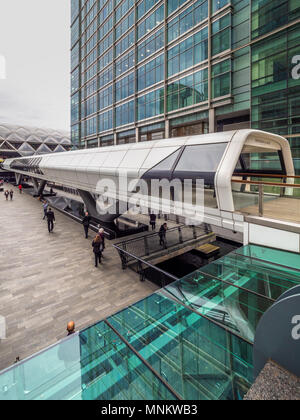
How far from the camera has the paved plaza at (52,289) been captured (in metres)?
5.60

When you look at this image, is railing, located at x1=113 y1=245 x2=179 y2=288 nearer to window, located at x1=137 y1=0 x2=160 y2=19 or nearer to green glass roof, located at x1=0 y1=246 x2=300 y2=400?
→ green glass roof, located at x1=0 y1=246 x2=300 y2=400

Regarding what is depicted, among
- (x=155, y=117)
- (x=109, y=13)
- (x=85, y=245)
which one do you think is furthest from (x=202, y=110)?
(x=109, y=13)

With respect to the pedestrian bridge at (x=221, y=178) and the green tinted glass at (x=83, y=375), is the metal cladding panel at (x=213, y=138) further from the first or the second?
the green tinted glass at (x=83, y=375)

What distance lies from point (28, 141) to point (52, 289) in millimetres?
95297

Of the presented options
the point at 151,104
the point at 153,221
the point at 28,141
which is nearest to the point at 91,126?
the point at 151,104

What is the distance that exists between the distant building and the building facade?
5840 centimetres

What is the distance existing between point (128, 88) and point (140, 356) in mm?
34540

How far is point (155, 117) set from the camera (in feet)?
86.6

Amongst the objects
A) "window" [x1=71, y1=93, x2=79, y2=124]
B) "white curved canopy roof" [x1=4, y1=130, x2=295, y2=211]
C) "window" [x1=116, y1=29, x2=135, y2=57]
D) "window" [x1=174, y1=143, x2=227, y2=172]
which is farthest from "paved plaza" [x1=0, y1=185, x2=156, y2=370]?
"window" [x1=71, y1=93, x2=79, y2=124]

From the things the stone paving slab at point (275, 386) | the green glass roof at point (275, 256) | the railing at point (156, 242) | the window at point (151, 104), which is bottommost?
the railing at point (156, 242)

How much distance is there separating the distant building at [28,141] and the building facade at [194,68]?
58404 millimetres

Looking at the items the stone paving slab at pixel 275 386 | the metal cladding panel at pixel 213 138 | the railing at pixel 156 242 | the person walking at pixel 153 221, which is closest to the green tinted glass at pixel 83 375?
the stone paving slab at pixel 275 386

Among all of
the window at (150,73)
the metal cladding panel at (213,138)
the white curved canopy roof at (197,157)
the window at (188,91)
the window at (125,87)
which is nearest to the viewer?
the white curved canopy roof at (197,157)
